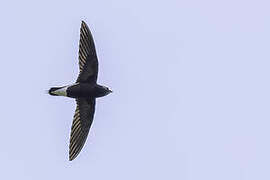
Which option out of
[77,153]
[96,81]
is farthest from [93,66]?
[77,153]

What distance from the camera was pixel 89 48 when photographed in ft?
62.6

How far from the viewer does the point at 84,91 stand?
18.9m

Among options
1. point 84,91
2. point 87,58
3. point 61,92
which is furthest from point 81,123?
point 87,58

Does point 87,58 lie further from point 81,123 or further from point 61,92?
point 81,123

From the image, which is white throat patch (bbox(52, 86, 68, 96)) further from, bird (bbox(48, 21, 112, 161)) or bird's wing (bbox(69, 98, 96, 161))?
bird's wing (bbox(69, 98, 96, 161))

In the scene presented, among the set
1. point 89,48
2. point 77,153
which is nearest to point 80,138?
point 77,153

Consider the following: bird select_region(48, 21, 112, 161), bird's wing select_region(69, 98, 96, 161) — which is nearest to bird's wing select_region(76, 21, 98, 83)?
bird select_region(48, 21, 112, 161)

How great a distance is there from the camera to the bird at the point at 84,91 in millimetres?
18922

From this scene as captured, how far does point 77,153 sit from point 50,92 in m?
1.18

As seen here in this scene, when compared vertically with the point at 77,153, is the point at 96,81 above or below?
above

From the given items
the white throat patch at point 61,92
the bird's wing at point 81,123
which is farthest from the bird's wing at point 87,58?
the bird's wing at point 81,123

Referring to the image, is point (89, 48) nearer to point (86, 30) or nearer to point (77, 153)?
point (86, 30)

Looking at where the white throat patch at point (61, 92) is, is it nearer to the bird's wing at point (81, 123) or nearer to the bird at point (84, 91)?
the bird at point (84, 91)

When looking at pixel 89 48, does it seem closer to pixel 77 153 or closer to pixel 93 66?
pixel 93 66
